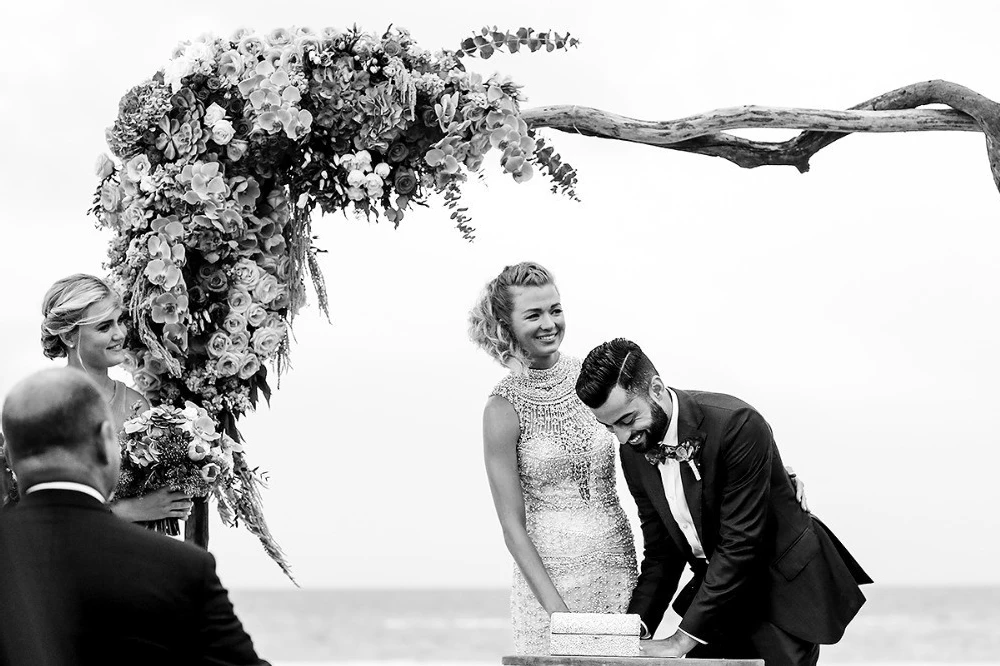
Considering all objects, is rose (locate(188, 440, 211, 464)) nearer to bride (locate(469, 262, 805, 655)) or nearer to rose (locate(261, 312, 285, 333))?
rose (locate(261, 312, 285, 333))

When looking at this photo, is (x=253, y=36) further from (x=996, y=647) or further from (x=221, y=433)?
(x=996, y=647)

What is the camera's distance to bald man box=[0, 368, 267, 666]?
99.3 inches

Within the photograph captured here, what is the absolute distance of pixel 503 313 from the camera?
17.9ft

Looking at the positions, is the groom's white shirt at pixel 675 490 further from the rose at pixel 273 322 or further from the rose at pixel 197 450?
the rose at pixel 197 450

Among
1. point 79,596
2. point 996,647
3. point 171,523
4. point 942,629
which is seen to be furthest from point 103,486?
point 942,629

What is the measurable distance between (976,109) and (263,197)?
126 inches

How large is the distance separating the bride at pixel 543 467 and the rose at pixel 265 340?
90 cm

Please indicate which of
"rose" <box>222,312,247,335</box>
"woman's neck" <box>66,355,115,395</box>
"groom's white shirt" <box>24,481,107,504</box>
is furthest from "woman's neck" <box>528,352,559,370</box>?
"groom's white shirt" <box>24,481,107,504</box>

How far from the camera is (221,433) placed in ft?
16.9

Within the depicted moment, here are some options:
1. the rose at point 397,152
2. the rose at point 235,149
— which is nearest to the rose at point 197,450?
the rose at point 235,149

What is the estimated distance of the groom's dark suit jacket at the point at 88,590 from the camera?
8.27 ft

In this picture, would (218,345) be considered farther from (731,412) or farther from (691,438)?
(731,412)

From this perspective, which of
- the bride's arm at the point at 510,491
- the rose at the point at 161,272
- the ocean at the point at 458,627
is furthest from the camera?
the ocean at the point at 458,627

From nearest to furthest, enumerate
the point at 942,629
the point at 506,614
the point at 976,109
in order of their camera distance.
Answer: the point at 976,109, the point at 942,629, the point at 506,614
